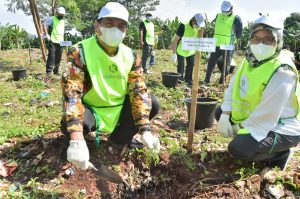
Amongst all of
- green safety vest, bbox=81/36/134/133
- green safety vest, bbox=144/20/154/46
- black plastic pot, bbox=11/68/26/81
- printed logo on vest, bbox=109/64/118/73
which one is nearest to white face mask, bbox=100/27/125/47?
green safety vest, bbox=81/36/134/133

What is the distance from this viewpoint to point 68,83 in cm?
295

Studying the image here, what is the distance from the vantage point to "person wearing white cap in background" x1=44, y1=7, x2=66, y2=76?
8984 millimetres


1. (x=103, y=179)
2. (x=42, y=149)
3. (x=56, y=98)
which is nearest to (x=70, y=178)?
(x=103, y=179)

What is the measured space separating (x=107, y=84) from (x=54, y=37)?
6352 millimetres

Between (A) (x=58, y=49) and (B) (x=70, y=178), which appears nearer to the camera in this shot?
(B) (x=70, y=178)

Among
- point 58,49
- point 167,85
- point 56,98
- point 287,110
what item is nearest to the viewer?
point 287,110

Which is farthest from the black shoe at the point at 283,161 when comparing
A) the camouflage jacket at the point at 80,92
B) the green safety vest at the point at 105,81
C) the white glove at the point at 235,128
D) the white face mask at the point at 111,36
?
the white face mask at the point at 111,36

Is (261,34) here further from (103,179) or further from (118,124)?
(103,179)

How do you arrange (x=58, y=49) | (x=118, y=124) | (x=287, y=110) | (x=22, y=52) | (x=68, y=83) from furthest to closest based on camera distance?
(x=22, y=52), (x=58, y=49), (x=118, y=124), (x=287, y=110), (x=68, y=83)

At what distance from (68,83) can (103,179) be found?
938 mm

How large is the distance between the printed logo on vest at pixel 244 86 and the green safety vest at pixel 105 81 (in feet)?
3.67

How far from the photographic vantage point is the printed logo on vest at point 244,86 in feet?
10.9

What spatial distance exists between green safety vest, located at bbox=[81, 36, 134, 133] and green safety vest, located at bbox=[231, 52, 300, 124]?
1.12 meters

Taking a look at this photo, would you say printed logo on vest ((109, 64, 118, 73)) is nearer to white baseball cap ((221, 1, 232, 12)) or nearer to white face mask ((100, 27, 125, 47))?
white face mask ((100, 27, 125, 47))
